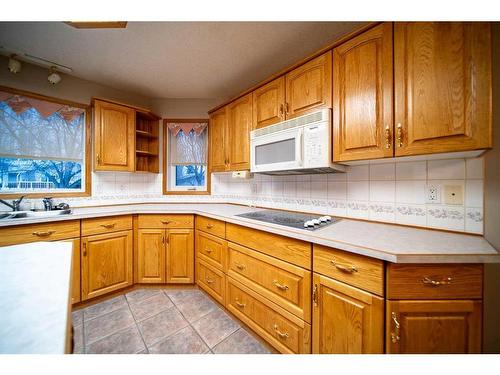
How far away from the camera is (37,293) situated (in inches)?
21.0

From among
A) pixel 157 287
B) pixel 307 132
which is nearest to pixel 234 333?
pixel 157 287

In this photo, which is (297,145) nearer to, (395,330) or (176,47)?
(395,330)

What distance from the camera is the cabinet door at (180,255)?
204cm

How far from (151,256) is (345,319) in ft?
6.17

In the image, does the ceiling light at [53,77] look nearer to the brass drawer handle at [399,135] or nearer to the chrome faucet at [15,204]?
the chrome faucet at [15,204]

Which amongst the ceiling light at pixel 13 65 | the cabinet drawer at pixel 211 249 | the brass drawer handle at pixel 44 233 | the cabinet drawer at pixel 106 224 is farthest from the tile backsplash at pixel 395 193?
the ceiling light at pixel 13 65

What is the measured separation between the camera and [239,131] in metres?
A: 1.99

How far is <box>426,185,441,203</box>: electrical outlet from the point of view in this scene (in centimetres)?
115

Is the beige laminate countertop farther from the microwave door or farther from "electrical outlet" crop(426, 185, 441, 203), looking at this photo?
the microwave door

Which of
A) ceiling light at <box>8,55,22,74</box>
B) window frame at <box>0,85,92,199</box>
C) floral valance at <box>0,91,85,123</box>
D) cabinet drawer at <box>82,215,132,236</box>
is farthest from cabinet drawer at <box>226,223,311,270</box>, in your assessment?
ceiling light at <box>8,55,22,74</box>

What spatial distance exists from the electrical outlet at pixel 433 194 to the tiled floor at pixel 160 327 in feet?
4.82

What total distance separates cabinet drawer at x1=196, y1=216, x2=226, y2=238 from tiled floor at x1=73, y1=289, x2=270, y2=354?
693mm
